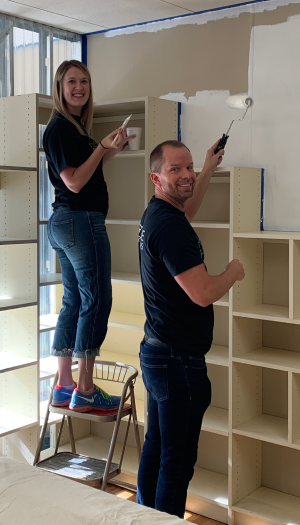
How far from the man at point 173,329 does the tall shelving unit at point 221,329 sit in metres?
0.67

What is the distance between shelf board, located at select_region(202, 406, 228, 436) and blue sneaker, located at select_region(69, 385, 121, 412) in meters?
0.54

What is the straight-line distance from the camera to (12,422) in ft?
10.3

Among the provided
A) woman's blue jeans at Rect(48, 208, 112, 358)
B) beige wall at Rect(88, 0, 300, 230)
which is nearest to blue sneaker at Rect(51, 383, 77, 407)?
woman's blue jeans at Rect(48, 208, 112, 358)

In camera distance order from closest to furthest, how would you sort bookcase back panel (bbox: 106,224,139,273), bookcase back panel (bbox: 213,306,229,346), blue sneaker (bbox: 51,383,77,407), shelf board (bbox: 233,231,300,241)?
shelf board (bbox: 233,231,300,241)
blue sneaker (bbox: 51,383,77,407)
bookcase back panel (bbox: 213,306,229,346)
bookcase back panel (bbox: 106,224,139,273)

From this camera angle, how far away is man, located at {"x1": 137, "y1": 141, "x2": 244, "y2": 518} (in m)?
2.06

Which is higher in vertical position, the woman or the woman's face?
the woman's face

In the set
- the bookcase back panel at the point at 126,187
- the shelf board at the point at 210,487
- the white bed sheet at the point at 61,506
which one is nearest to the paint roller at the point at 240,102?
the bookcase back panel at the point at 126,187

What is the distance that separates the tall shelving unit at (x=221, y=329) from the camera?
9.39 ft

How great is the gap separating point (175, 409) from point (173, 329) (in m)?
0.29

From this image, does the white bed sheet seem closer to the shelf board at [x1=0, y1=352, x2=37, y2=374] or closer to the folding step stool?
the folding step stool

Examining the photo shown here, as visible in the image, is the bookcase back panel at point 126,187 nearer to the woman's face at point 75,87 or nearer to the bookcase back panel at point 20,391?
the woman's face at point 75,87

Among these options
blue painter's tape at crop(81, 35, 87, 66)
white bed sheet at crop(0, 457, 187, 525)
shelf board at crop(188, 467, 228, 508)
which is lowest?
shelf board at crop(188, 467, 228, 508)

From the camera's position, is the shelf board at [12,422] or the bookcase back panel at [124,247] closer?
the shelf board at [12,422]

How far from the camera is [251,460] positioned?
3.04 meters
